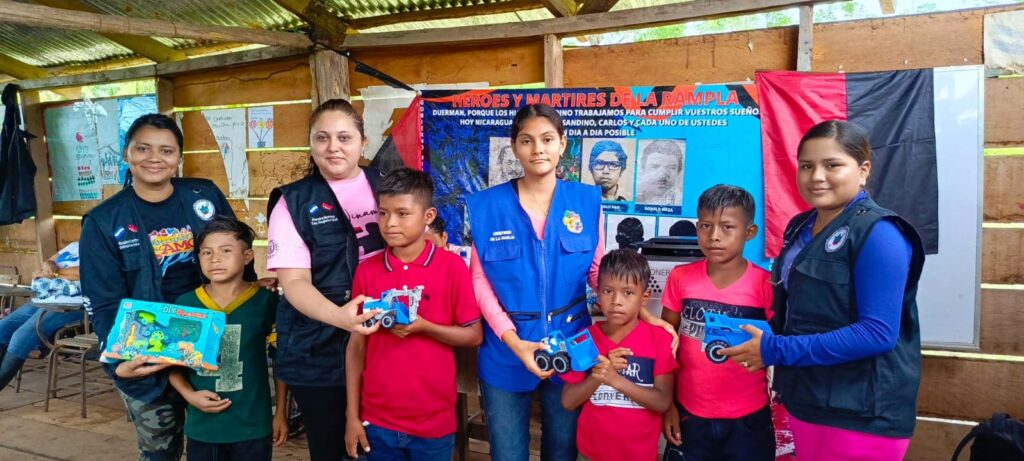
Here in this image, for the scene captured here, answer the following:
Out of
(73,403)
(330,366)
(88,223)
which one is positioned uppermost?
(88,223)

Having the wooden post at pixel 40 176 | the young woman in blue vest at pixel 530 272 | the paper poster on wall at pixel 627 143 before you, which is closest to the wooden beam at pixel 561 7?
the paper poster on wall at pixel 627 143

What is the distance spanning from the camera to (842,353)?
148 cm

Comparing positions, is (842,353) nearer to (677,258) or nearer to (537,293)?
(537,293)

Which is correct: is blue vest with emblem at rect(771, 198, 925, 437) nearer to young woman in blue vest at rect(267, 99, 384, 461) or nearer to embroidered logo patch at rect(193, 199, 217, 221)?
young woman in blue vest at rect(267, 99, 384, 461)

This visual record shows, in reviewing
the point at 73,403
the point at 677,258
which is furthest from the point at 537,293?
the point at 73,403

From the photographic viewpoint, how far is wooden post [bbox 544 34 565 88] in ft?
12.8

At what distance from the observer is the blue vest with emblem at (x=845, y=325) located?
5.00ft

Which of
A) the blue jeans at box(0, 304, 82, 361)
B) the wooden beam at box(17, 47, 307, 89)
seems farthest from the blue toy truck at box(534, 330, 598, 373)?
the blue jeans at box(0, 304, 82, 361)

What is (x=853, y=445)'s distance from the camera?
1.55 m

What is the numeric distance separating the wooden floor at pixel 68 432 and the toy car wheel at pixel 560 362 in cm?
203

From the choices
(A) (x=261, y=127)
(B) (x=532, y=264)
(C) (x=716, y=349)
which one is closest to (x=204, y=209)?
(B) (x=532, y=264)

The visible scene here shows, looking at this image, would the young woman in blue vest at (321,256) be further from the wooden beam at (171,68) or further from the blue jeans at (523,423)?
the wooden beam at (171,68)

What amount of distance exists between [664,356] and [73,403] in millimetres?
4806

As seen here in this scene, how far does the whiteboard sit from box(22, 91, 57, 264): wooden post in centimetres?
782
